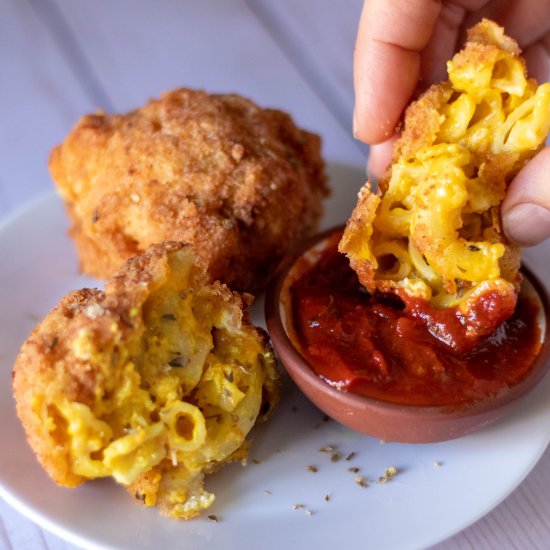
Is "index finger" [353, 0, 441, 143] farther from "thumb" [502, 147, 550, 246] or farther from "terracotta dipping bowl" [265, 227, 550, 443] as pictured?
"terracotta dipping bowl" [265, 227, 550, 443]

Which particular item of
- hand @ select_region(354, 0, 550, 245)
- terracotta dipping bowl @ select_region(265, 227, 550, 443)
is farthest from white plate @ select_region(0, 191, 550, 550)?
hand @ select_region(354, 0, 550, 245)

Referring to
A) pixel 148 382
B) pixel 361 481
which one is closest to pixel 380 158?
pixel 361 481

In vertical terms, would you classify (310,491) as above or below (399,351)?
below

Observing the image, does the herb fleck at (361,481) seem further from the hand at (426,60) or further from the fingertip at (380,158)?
the fingertip at (380,158)

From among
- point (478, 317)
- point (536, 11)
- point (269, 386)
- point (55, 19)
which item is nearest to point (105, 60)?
point (55, 19)

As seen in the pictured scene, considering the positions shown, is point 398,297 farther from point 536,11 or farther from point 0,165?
point 0,165

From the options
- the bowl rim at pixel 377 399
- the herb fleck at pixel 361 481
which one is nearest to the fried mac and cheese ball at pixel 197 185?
the bowl rim at pixel 377 399

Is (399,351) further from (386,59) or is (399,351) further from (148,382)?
(386,59)
